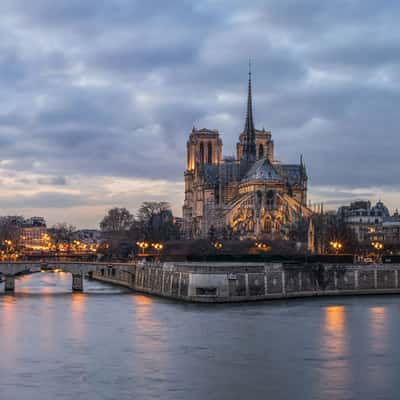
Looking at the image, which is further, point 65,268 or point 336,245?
point 336,245

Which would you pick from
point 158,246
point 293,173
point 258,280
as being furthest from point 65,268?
point 293,173

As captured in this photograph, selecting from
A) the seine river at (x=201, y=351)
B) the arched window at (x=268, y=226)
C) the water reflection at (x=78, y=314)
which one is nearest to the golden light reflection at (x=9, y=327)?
the seine river at (x=201, y=351)

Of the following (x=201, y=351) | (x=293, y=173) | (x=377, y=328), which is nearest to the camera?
(x=201, y=351)

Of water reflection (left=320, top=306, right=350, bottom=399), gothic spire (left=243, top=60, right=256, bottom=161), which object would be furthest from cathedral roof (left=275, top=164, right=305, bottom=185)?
water reflection (left=320, top=306, right=350, bottom=399)

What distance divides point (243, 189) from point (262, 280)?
2707 inches

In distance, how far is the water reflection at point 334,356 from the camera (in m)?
27.4

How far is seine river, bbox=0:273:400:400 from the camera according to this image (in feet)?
90.0

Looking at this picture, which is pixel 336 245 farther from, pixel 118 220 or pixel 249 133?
pixel 118 220

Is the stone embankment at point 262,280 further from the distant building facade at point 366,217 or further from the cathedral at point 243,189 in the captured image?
the distant building facade at point 366,217

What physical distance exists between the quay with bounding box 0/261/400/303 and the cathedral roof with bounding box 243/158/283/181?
55.3 meters

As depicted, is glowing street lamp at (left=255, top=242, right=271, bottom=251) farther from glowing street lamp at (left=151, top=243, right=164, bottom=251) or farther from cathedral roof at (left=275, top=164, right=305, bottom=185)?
cathedral roof at (left=275, top=164, right=305, bottom=185)

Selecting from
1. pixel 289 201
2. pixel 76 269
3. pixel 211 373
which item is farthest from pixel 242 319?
pixel 289 201

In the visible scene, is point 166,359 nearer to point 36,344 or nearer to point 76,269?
point 36,344

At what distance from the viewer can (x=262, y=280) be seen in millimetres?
53875
